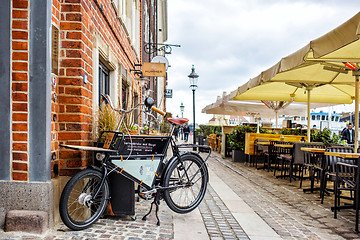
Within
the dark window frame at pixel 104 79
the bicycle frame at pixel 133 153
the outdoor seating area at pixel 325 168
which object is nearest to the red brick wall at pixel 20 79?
the bicycle frame at pixel 133 153

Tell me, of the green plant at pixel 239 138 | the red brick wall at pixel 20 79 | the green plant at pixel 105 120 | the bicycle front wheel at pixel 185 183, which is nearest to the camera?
the red brick wall at pixel 20 79

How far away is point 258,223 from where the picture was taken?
12.4 ft

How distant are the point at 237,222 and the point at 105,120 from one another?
2.17 m

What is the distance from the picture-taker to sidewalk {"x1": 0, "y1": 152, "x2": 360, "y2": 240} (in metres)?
3.20

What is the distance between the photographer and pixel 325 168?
5.12 meters

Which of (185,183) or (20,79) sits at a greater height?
(20,79)

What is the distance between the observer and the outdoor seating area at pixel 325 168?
166 inches

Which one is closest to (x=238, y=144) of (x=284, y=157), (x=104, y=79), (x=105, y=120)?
(x=284, y=157)

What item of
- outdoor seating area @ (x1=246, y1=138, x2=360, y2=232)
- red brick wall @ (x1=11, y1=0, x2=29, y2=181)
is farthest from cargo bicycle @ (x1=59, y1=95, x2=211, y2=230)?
outdoor seating area @ (x1=246, y1=138, x2=360, y2=232)

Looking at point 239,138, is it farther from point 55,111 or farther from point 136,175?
point 55,111

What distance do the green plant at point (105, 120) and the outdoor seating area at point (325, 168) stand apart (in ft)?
10.3

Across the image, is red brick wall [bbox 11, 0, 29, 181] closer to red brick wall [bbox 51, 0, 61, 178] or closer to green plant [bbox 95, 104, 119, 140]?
red brick wall [bbox 51, 0, 61, 178]

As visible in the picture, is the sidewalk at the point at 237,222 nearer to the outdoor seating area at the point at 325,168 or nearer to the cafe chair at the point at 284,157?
the outdoor seating area at the point at 325,168

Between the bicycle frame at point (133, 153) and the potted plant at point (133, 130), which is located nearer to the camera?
the bicycle frame at point (133, 153)
